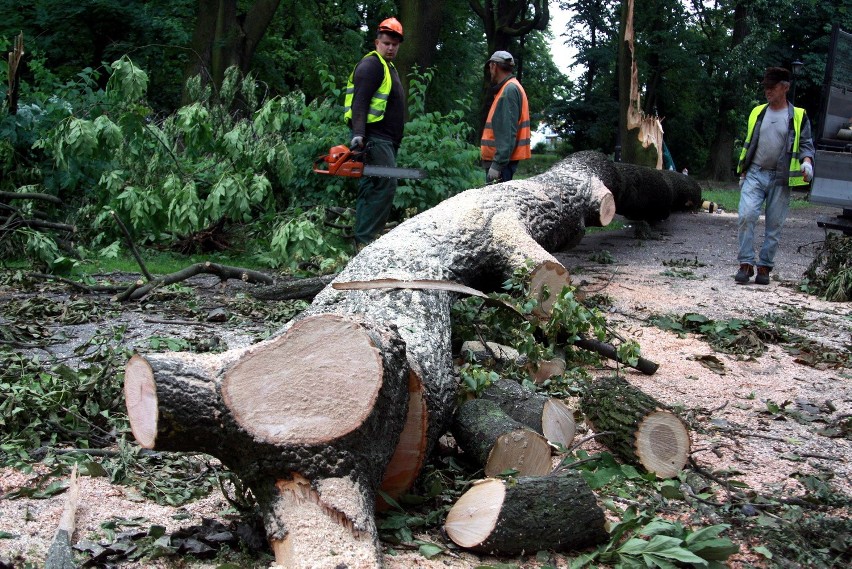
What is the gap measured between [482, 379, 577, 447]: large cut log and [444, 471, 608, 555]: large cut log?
805 mm

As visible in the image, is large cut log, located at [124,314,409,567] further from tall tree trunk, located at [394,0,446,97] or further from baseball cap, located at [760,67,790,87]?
tall tree trunk, located at [394,0,446,97]

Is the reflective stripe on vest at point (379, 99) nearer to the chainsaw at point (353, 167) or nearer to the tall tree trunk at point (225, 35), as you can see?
the chainsaw at point (353, 167)

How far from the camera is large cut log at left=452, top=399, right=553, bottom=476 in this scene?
10.4ft

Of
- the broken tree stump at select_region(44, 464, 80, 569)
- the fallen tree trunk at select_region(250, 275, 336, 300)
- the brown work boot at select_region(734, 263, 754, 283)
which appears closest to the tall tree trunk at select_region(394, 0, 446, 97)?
the brown work boot at select_region(734, 263, 754, 283)

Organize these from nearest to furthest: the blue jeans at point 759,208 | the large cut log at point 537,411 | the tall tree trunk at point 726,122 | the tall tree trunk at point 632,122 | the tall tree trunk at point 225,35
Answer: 1. the large cut log at point 537,411
2. the blue jeans at point 759,208
3. the tall tree trunk at point 632,122
4. the tall tree trunk at point 225,35
5. the tall tree trunk at point 726,122

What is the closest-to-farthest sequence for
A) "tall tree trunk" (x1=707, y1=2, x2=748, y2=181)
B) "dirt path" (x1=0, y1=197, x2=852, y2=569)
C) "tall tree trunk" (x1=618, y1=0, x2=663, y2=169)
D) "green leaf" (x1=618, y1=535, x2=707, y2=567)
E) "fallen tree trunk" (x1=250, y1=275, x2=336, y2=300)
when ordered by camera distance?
1. "green leaf" (x1=618, y1=535, x2=707, y2=567)
2. "dirt path" (x1=0, y1=197, x2=852, y2=569)
3. "fallen tree trunk" (x1=250, y1=275, x2=336, y2=300)
4. "tall tree trunk" (x1=618, y1=0, x2=663, y2=169)
5. "tall tree trunk" (x1=707, y1=2, x2=748, y2=181)

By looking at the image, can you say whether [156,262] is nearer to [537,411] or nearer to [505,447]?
[537,411]

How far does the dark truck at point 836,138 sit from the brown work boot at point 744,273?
3.57ft

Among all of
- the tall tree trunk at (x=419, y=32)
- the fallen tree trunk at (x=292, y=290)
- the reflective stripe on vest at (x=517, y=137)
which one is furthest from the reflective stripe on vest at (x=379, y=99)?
the tall tree trunk at (x=419, y=32)

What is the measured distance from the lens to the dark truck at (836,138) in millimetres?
8195

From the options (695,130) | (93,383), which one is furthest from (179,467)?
(695,130)

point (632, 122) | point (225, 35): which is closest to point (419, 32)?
point (632, 122)

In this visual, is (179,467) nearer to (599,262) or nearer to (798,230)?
(599,262)

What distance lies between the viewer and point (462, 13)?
850 inches
